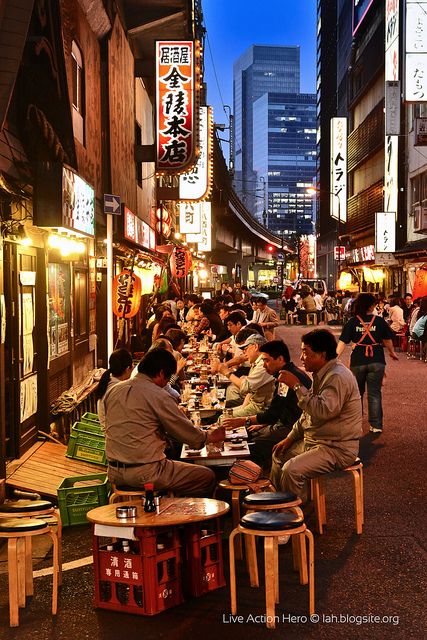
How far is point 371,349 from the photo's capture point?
12.0 meters

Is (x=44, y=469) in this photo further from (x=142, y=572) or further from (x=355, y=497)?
(x=142, y=572)

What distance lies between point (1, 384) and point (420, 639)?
5202 millimetres

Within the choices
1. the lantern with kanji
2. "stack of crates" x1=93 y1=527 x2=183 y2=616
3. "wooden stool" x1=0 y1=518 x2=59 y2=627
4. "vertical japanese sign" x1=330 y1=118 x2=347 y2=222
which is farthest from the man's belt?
"vertical japanese sign" x1=330 y1=118 x2=347 y2=222

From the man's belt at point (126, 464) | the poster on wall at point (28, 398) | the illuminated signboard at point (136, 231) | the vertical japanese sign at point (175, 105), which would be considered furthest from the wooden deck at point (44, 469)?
the vertical japanese sign at point (175, 105)

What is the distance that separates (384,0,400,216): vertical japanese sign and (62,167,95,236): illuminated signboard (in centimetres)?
2270

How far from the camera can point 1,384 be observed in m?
8.31

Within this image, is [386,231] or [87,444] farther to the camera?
[386,231]

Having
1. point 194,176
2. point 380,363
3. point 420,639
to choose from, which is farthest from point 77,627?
point 194,176

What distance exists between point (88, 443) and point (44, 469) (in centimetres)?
67

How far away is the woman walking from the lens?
12023 millimetres

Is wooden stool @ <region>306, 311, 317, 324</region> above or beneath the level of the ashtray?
beneath

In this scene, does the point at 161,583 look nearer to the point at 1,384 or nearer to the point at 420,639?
the point at 420,639

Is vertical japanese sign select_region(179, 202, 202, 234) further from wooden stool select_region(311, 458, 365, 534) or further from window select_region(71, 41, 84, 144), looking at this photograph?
wooden stool select_region(311, 458, 365, 534)

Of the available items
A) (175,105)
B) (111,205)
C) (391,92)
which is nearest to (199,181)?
(175,105)
